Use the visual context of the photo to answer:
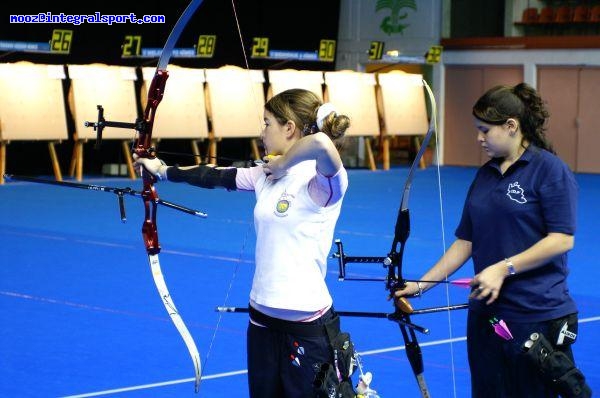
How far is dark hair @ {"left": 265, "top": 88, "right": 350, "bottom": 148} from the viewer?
2.99 meters

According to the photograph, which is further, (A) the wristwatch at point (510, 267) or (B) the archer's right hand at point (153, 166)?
(B) the archer's right hand at point (153, 166)

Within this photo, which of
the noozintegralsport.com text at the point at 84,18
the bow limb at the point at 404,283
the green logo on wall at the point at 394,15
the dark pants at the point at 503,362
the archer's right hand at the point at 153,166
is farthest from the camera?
the green logo on wall at the point at 394,15

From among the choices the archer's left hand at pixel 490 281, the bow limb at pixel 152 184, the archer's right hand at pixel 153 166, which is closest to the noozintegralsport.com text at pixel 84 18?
the bow limb at pixel 152 184

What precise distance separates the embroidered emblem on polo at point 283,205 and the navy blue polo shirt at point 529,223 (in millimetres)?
563

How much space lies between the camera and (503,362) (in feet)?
10.4

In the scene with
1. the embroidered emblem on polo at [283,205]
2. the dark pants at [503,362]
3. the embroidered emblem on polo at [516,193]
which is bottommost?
the dark pants at [503,362]

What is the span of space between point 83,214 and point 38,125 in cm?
355

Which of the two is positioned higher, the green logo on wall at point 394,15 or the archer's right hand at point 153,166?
the green logo on wall at point 394,15

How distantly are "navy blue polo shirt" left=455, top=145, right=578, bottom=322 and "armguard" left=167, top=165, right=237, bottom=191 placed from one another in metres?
0.74

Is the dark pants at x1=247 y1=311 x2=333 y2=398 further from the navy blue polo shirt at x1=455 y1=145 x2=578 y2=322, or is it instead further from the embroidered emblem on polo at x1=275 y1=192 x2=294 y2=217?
the navy blue polo shirt at x1=455 y1=145 x2=578 y2=322

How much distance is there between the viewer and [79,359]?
5480 millimetres

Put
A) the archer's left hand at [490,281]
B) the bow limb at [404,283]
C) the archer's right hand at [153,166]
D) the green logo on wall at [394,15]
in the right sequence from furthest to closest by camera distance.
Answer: the green logo on wall at [394,15], the archer's right hand at [153,166], the bow limb at [404,283], the archer's left hand at [490,281]

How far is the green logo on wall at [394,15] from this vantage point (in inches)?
793

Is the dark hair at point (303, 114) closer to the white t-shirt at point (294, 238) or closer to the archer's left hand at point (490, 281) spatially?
the white t-shirt at point (294, 238)
